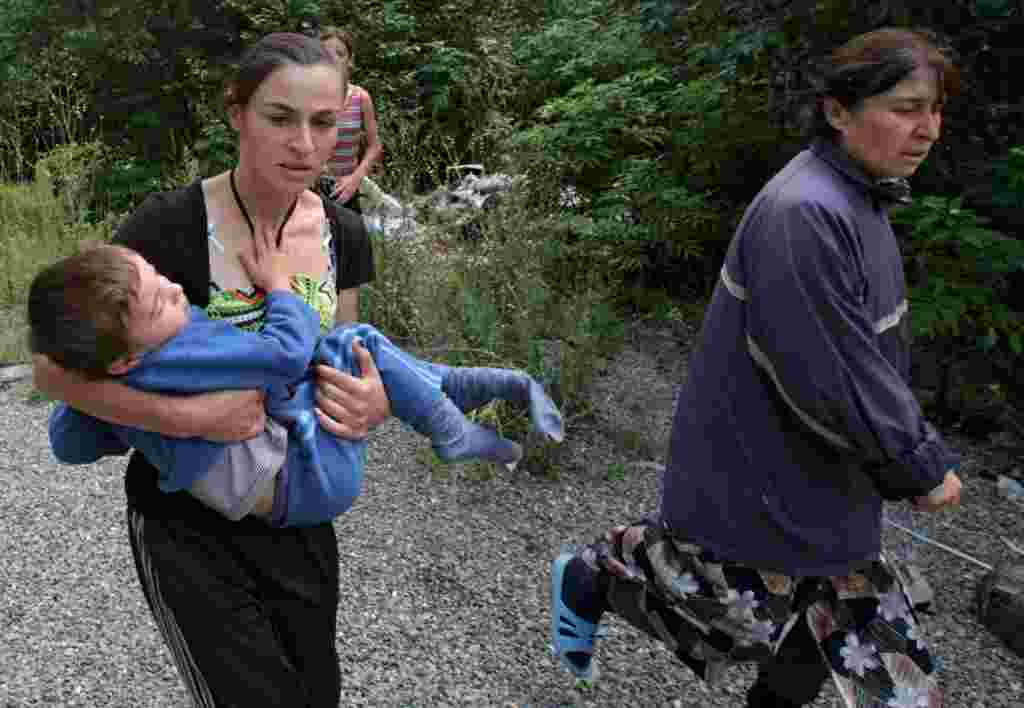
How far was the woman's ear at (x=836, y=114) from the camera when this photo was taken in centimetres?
200

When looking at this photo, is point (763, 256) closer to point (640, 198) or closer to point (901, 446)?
point (901, 446)

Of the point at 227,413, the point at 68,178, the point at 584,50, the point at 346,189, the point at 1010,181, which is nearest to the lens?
the point at 227,413

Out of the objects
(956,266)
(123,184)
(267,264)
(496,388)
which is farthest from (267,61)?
(123,184)

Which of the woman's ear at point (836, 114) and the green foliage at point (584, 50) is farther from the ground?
the woman's ear at point (836, 114)

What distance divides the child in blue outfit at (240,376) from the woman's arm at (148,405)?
2cm

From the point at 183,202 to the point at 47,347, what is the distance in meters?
0.37

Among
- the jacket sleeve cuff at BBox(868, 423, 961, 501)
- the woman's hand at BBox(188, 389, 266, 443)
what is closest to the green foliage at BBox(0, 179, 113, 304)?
the woman's hand at BBox(188, 389, 266, 443)

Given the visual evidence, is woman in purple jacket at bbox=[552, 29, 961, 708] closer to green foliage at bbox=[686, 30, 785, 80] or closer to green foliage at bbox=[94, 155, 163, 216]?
green foliage at bbox=[686, 30, 785, 80]

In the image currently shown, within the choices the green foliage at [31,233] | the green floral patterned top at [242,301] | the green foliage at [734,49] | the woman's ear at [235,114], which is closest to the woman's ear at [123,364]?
the green floral patterned top at [242,301]

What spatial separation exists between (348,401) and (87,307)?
450 millimetres

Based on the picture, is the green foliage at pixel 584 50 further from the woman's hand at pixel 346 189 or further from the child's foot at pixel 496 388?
the child's foot at pixel 496 388

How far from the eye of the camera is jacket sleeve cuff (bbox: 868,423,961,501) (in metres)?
1.83

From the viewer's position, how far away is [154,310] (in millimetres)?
1482

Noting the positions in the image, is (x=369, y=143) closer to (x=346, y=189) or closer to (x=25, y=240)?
(x=346, y=189)
